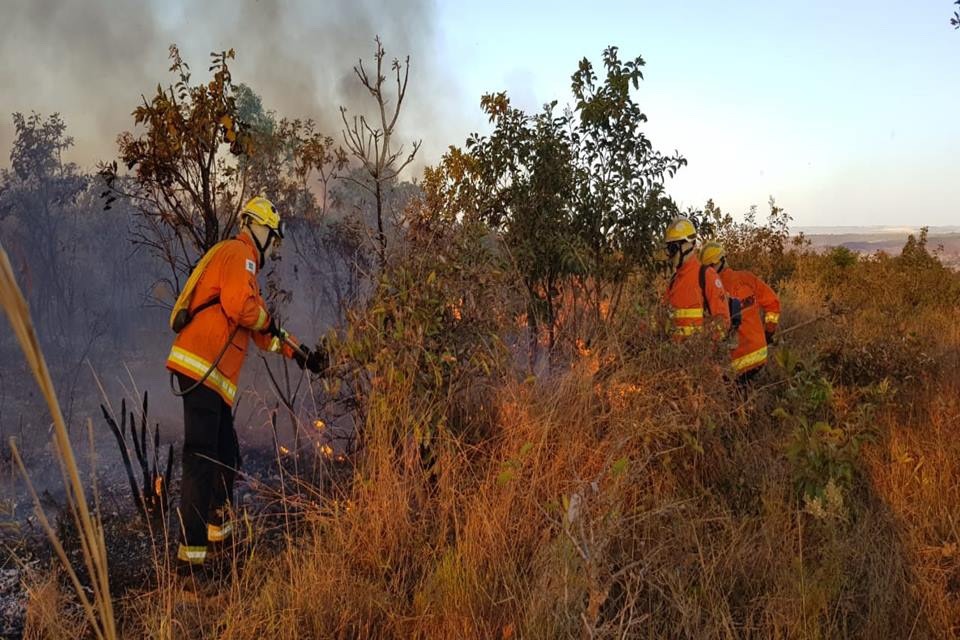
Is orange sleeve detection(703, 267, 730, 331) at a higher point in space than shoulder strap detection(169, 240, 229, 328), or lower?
lower

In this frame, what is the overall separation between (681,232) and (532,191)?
130cm

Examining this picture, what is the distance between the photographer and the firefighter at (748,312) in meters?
5.88

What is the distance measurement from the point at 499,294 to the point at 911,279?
10.9 metres

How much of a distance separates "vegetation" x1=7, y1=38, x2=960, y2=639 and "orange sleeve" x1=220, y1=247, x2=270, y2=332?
511 mm

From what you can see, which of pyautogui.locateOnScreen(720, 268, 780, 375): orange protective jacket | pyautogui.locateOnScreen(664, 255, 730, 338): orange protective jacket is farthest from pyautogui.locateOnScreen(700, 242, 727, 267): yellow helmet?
pyautogui.locateOnScreen(664, 255, 730, 338): orange protective jacket

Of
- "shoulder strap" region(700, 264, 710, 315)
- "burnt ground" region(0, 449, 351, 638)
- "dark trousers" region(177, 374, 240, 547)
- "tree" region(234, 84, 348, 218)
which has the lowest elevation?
"burnt ground" region(0, 449, 351, 638)

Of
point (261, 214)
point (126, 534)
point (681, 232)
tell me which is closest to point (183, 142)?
point (261, 214)

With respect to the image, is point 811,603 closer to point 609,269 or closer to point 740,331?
point 740,331

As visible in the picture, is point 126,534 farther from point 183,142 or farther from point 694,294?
point 694,294

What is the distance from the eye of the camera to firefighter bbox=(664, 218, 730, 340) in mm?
5336

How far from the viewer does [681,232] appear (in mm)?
5879

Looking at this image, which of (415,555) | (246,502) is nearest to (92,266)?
(246,502)

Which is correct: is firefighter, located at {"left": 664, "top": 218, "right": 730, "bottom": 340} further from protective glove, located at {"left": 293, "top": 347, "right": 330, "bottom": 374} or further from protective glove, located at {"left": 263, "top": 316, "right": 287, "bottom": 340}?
protective glove, located at {"left": 263, "top": 316, "right": 287, "bottom": 340}

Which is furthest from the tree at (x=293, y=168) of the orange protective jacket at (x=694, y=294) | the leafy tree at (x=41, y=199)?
the leafy tree at (x=41, y=199)
